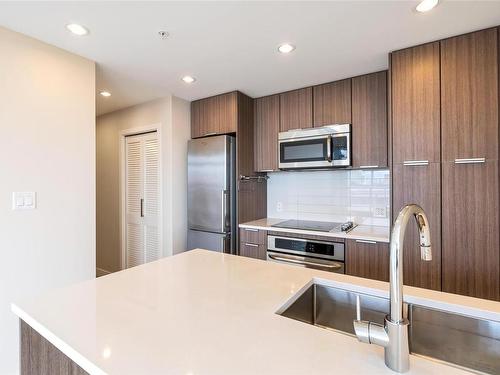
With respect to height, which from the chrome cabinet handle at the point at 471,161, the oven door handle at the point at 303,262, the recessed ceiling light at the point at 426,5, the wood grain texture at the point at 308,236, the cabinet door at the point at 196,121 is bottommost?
→ the oven door handle at the point at 303,262

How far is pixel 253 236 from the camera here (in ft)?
9.42

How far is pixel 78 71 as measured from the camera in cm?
214

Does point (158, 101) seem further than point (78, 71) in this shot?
Yes

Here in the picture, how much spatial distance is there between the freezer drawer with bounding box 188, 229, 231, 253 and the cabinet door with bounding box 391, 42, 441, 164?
1823mm

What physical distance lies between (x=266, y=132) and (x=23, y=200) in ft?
7.61

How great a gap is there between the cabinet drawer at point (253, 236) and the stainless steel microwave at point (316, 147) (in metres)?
0.77

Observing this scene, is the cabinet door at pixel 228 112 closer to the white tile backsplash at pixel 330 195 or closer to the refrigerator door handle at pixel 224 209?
the refrigerator door handle at pixel 224 209

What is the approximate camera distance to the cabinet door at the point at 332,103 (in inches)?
105

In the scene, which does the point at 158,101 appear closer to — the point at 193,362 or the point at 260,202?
the point at 260,202

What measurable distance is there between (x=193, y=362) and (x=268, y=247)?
212cm

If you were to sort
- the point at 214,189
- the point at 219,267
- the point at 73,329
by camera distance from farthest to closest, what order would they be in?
the point at 214,189, the point at 219,267, the point at 73,329

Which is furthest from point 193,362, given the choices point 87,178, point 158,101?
point 158,101

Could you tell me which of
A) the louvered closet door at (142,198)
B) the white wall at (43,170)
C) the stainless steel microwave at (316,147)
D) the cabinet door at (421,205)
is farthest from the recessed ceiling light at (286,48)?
the louvered closet door at (142,198)

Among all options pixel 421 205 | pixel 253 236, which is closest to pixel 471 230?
pixel 421 205
